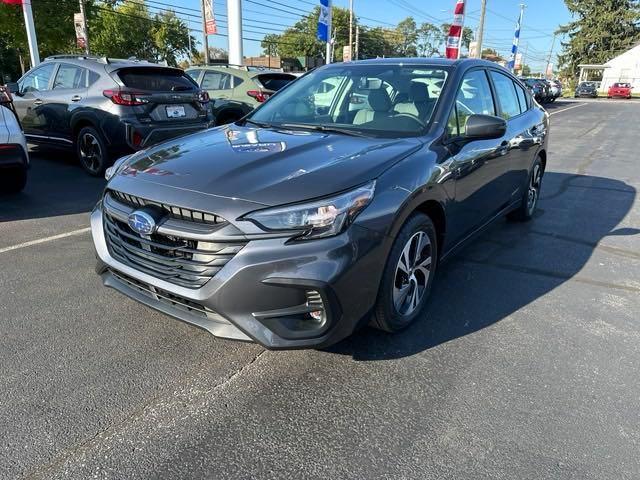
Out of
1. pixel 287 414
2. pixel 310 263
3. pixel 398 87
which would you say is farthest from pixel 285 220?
pixel 398 87

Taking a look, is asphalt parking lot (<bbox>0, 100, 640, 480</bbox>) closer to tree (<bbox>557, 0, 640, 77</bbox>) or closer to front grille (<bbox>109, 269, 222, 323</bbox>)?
front grille (<bbox>109, 269, 222, 323</bbox>)

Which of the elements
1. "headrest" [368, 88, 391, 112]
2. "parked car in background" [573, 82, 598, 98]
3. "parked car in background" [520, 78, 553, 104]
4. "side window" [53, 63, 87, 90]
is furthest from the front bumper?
"parked car in background" [573, 82, 598, 98]

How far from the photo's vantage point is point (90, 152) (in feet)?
23.4

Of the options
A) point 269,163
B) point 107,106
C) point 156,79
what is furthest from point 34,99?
point 269,163

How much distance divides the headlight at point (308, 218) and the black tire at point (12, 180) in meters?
4.81

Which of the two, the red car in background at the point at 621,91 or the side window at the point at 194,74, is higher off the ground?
the side window at the point at 194,74

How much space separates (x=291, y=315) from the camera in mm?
2309

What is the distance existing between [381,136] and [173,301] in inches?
65.4

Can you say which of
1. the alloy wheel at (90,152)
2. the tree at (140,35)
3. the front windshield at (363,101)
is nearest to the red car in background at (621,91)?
the tree at (140,35)

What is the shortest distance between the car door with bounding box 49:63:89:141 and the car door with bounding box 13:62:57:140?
176 millimetres

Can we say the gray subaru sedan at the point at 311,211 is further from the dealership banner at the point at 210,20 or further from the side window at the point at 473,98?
the dealership banner at the point at 210,20

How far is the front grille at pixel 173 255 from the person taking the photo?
2295 millimetres

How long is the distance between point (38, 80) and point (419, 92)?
23.4 feet

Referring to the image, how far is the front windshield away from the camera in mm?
3328
